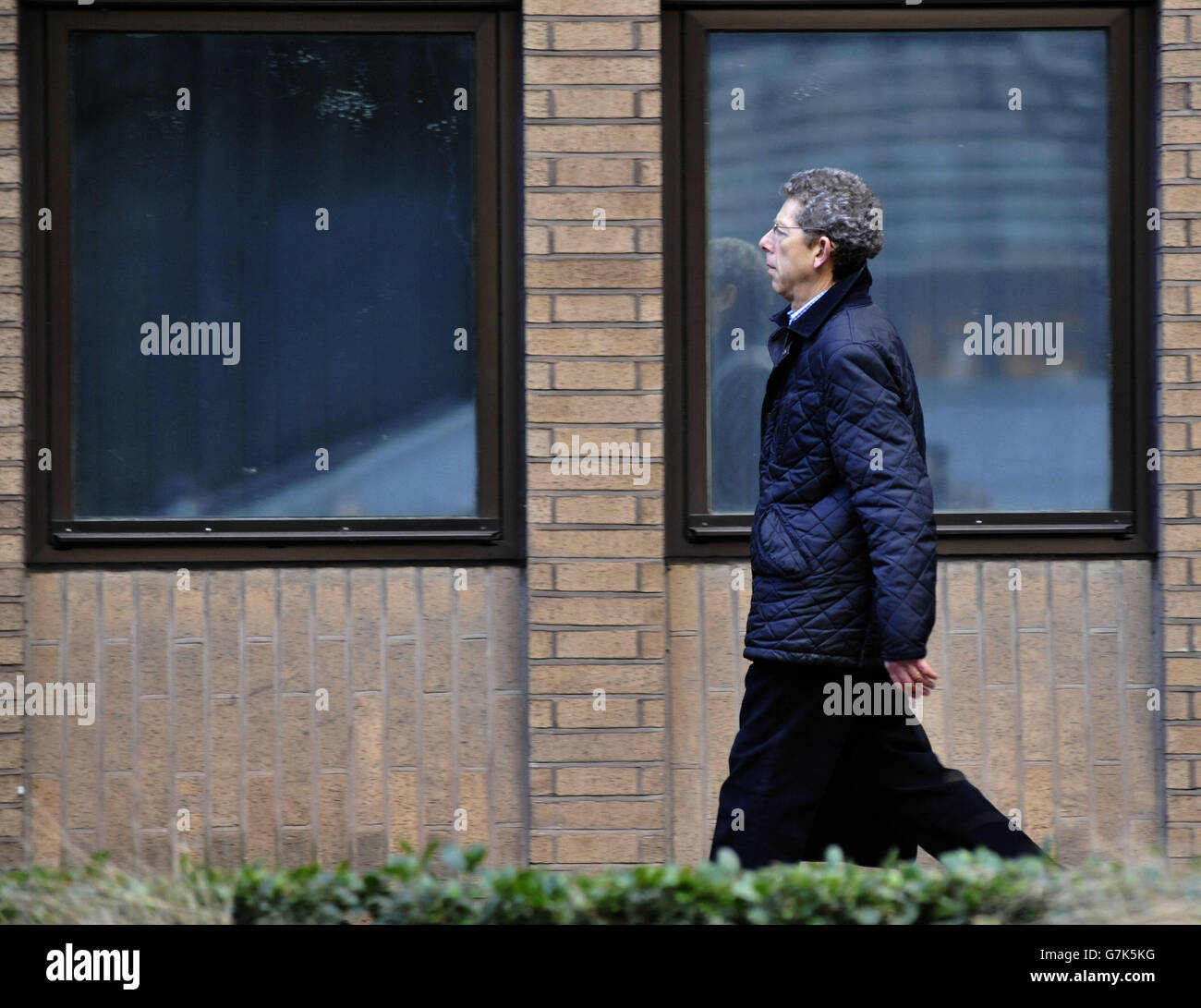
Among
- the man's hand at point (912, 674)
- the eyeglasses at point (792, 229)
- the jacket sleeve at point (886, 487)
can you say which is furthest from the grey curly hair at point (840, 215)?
the man's hand at point (912, 674)

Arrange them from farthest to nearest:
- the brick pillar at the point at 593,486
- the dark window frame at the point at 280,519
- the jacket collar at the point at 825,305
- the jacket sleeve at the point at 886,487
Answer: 1. the dark window frame at the point at 280,519
2. the brick pillar at the point at 593,486
3. the jacket collar at the point at 825,305
4. the jacket sleeve at the point at 886,487

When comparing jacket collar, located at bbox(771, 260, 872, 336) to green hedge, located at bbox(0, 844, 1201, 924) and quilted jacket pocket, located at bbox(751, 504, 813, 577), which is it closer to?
quilted jacket pocket, located at bbox(751, 504, 813, 577)

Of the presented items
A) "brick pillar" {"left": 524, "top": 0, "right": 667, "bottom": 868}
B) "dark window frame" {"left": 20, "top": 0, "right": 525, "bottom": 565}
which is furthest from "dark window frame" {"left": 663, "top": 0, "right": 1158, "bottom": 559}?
"dark window frame" {"left": 20, "top": 0, "right": 525, "bottom": 565}

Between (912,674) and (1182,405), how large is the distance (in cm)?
217

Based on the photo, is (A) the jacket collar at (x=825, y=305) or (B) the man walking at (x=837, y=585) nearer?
(B) the man walking at (x=837, y=585)

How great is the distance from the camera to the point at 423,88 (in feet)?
17.9

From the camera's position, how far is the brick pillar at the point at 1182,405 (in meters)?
5.26

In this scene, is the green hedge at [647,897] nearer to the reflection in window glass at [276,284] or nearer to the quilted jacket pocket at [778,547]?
the quilted jacket pocket at [778,547]

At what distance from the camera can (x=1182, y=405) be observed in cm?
527

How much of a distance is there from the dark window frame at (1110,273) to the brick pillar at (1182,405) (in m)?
0.12

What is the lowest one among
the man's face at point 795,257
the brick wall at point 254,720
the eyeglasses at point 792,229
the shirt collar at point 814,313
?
the brick wall at point 254,720

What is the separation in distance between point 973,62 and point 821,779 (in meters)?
2.88
